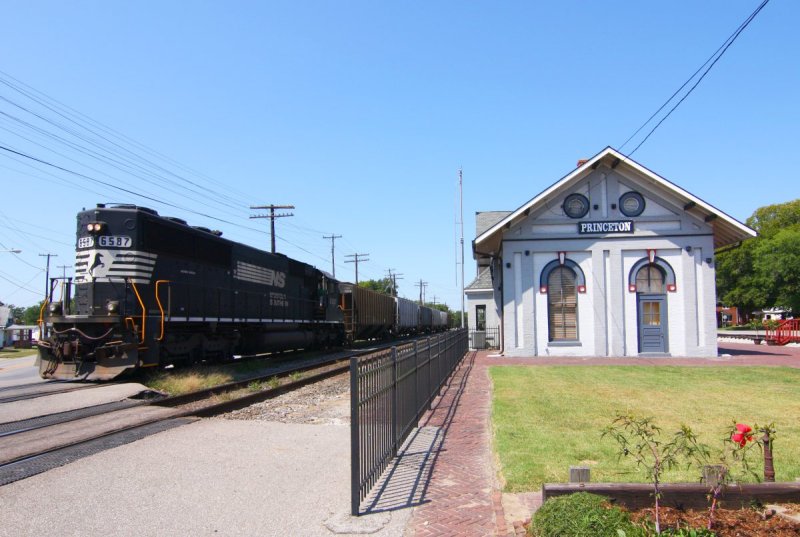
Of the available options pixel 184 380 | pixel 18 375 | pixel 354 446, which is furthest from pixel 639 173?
pixel 18 375

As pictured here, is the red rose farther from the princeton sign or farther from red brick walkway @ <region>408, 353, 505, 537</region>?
the princeton sign

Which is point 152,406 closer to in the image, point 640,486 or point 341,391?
point 341,391

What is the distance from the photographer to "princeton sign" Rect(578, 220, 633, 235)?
22.7m

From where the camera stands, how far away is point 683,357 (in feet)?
71.9

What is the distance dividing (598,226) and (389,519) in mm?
19624

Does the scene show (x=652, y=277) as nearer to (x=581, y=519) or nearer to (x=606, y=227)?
(x=606, y=227)

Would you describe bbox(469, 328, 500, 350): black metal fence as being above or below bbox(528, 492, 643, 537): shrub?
above

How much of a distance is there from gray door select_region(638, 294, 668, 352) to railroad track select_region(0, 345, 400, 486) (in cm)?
1438

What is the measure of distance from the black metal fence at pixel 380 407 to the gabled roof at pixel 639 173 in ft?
44.3

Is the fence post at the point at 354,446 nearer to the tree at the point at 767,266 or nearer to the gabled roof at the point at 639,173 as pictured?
the gabled roof at the point at 639,173

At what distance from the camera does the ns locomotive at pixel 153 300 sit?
13.6 meters

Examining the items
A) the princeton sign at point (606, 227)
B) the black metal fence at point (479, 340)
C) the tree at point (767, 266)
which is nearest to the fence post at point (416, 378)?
the princeton sign at point (606, 227)

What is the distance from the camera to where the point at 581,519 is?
13.8 feet

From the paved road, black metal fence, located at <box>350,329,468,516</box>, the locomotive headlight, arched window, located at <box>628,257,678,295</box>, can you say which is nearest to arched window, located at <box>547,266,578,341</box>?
arched window, located at <box>628,257,678,295</box>
